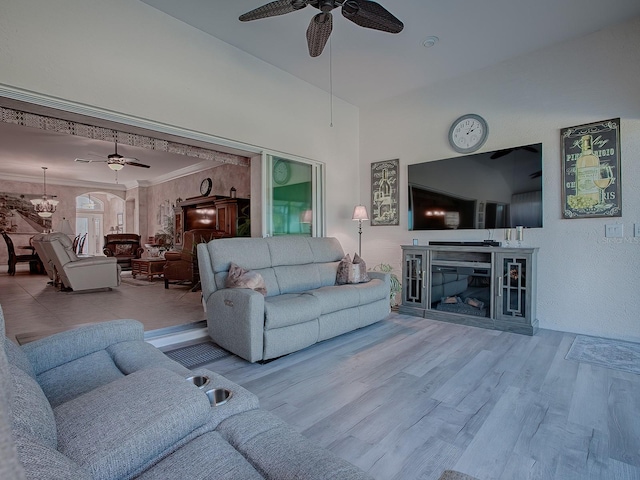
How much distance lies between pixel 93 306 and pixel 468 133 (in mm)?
5451

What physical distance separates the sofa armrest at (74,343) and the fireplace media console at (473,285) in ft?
11.1

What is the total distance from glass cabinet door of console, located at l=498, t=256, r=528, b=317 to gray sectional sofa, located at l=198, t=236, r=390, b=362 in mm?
1272

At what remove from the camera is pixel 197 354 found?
9.73 ft

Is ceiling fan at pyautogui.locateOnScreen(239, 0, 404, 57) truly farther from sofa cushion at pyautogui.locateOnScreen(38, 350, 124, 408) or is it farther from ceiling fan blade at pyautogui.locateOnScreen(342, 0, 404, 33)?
sofa cushion at pyautogui.locateOnScreen(38, 350, 124, 408)

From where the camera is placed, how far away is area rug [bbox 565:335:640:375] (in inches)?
107

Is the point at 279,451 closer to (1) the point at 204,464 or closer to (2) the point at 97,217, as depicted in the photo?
(1) the point at 204,464

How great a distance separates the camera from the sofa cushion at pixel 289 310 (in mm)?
2758

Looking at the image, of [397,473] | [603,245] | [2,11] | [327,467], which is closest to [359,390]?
[397,473]

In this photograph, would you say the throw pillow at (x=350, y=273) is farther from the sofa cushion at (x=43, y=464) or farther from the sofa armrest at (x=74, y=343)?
the sofa cushion at (x=43, y=464)

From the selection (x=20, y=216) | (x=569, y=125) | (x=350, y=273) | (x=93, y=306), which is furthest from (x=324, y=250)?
(x=20, y=216)

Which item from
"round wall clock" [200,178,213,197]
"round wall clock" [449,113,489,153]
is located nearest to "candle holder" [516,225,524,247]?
"round wall clock" [449,113,489,153]

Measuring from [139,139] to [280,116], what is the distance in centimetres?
173

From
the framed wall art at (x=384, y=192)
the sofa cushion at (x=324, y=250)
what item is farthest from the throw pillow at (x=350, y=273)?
the framed wall art at (x=384, y=192)

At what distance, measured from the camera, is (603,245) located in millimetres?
3408
